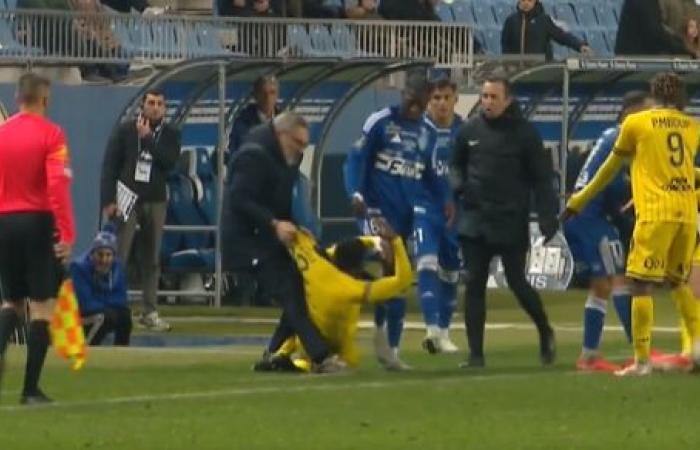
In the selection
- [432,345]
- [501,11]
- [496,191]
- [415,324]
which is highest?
[501,11]

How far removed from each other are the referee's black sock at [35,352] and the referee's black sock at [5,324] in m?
0.28

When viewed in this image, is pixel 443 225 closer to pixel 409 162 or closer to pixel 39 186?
pixel 409 162

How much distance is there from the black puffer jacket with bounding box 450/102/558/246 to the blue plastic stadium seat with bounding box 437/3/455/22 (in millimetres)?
15558

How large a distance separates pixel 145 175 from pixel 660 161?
853 centimetres

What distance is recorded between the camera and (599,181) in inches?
749

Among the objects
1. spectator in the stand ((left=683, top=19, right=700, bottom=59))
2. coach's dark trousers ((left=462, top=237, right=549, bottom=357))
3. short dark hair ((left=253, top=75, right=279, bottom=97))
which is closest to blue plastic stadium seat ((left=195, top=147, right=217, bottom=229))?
short dark hair ((left=253, top=75, right=279, bottom=97))

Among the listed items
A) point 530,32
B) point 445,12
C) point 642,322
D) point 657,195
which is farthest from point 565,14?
point 642,322

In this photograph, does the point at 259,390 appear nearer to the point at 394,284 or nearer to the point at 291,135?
the point at 394,284

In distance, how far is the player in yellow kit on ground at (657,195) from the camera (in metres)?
18.8

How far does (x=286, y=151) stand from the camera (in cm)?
1972

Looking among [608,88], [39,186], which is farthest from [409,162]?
[608,88]

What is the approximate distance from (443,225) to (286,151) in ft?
9.40

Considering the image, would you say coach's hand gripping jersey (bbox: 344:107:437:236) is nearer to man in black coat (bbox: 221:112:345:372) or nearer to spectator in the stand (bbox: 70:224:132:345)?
man in black coat (bbox: 221:112:345:372)

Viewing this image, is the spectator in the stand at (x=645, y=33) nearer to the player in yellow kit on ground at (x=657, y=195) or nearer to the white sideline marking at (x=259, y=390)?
the player in yellow kit on ground at (x=657, y=195)
